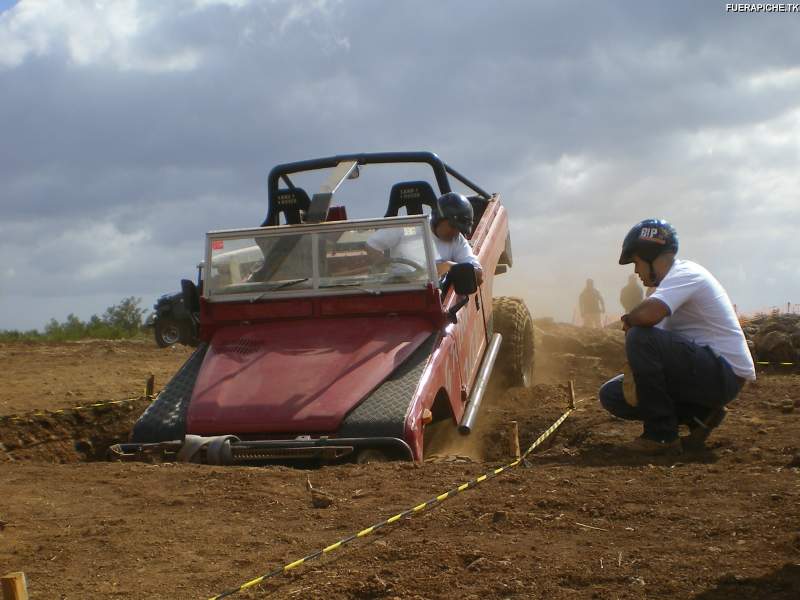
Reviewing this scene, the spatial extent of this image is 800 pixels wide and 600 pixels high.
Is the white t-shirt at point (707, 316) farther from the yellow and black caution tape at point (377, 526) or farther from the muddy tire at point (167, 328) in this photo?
the muddy tire at point (167, 328)

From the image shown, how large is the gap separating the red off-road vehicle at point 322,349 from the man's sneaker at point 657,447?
115 centimetres

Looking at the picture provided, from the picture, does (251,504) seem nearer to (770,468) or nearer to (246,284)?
(770,468)

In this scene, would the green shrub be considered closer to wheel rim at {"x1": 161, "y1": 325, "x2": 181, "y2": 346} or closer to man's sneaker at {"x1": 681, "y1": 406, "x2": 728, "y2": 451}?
wheel rim at {"x1": 161, "y1": 325, "x2": 181, "y2": 346}

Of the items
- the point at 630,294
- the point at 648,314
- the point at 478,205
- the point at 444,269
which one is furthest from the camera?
the point at 630,294

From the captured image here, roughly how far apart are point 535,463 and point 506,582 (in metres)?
2.26

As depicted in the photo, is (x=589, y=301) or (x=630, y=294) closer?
(x=630, y=294)

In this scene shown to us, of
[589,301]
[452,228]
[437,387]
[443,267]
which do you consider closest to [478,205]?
[452,228]

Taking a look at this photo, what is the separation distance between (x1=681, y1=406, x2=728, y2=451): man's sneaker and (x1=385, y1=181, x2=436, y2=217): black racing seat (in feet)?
11.0

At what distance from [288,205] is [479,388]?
2230mm

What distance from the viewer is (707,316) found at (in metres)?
5.59

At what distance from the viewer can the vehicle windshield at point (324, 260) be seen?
22.6 feet

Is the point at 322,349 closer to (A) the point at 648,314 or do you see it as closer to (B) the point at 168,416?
(B) the point at 168,416

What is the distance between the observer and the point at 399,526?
397 centimetres

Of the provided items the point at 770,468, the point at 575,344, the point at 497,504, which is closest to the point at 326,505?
the point at 497,504
